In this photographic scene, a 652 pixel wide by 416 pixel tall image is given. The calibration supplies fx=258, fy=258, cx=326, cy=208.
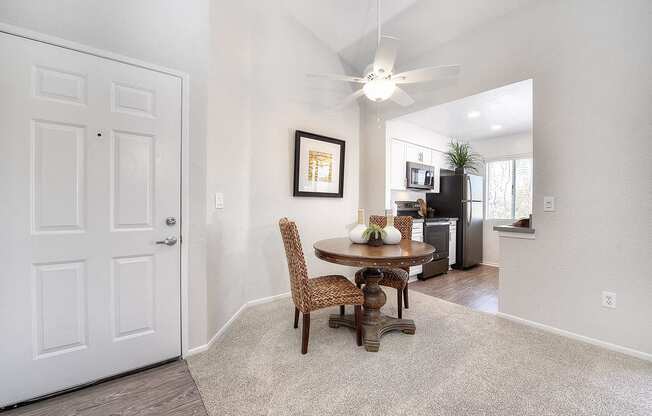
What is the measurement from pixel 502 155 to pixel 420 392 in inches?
194

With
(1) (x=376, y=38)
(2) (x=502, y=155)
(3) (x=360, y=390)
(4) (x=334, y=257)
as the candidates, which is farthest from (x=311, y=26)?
(2) (x=502, y=155)

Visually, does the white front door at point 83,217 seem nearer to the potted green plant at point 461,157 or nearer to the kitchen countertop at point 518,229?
the kitchen countertop at point 518,229

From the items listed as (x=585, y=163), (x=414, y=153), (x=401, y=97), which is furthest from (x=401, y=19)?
(x=585, y=163)

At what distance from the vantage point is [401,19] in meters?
2.79

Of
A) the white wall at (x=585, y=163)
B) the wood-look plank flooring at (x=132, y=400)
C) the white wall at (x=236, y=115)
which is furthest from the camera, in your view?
the white wall at (x=585, y=163)

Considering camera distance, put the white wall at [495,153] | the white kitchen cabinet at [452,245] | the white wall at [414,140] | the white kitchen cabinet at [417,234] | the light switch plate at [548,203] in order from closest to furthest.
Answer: the light switch plate at [548,203], the white kitchen cabinet at [417,234], the white wall at [414,140], the white kitchen cabinet at [452,245], the white wall at [495,153]

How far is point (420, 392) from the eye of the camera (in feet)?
4.92

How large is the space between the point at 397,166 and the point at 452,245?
176cm

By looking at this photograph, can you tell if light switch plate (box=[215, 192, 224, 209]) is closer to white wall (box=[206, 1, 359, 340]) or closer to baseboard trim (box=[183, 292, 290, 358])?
white wall (box=[206, 1, 359, 340])

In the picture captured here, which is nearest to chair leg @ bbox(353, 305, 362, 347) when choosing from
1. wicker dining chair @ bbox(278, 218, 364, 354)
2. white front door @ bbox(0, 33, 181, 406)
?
wicker dining chair @ bbox(278, 218, 364, 354)

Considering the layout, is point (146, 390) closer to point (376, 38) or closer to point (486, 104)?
point (376, 38)

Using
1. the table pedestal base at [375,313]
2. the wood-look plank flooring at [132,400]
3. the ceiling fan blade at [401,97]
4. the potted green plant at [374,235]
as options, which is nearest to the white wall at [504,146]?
the ceiling fan blade at [401,97]

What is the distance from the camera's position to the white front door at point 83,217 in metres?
1.40

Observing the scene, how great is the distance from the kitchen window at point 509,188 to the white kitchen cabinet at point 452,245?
1.17m
